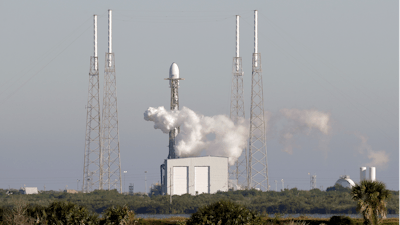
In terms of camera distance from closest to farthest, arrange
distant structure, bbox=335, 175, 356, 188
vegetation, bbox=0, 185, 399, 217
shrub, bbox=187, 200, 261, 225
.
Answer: shrub, bbox=187, 200, 261, 225, vegetation, bbox=0, 185, 399, 217, distant structure, bbox=335, 175, 356, 188

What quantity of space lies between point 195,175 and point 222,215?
9345cm

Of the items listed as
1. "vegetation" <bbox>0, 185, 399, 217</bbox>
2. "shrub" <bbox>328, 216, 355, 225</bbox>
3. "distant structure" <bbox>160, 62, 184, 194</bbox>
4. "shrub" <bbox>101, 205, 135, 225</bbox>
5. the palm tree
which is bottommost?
"vegetation" <bbox>0, 185, 399, 217</bbox>

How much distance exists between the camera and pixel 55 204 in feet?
209

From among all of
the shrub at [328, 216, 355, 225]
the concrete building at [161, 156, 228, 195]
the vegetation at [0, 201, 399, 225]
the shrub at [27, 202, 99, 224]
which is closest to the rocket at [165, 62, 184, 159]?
the concrete building at [161, 156, 228, 195]

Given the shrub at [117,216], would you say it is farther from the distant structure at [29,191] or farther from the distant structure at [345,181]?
the distant structure at [29,191]

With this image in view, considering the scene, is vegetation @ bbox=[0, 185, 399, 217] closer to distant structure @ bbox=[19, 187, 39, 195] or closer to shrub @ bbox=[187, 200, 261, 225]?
distant structure @ bbox=[19, 187, 39, 195]

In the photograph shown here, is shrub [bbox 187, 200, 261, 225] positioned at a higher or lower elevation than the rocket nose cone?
lower

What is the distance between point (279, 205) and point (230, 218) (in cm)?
11538

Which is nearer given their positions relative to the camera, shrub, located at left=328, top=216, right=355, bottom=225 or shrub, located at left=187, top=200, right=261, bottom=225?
shrub, located at left=187, top=200, right=261, bottom=225

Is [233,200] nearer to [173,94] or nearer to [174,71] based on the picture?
[173,94]

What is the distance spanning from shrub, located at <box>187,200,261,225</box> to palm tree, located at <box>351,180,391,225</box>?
1039 centimetres

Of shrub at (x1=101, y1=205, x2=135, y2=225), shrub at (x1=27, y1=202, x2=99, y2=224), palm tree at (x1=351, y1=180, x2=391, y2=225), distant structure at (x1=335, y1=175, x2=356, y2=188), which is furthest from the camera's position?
distant structure at (x1=335, y1=175, x2=356, y2=188)

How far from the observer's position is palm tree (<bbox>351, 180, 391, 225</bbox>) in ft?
194

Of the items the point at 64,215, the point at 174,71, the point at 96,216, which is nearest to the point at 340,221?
the point at 96,216
